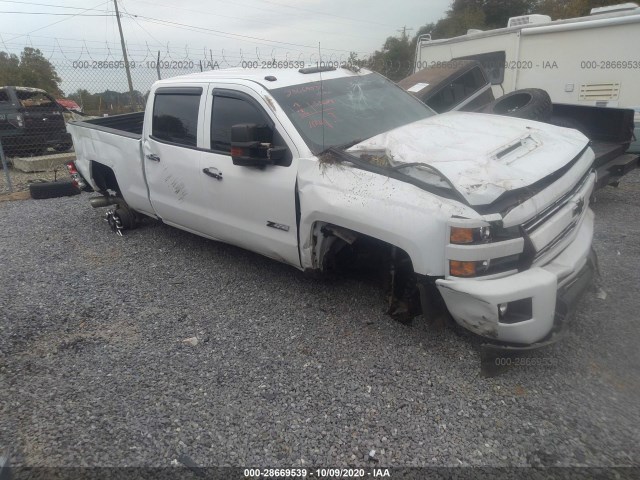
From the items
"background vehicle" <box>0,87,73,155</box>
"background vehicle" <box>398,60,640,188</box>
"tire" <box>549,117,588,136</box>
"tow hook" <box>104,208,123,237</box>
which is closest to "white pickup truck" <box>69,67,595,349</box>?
"tow hook" <box>104,208,123,237</box>

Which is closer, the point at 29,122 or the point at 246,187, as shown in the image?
the point at 246,187

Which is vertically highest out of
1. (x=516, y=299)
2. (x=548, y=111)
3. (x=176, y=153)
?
(x=548, y=111)

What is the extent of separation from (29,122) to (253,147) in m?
9.33

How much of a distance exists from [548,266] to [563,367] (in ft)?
2.03

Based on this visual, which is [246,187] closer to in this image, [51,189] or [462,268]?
[462,268]

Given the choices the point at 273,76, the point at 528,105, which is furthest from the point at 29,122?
the point at 528,105

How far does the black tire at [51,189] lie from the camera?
7.74m

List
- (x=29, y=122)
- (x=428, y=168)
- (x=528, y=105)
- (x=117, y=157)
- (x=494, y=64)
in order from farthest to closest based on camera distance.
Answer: (x=29, y=122) < (x=494, y=64) < (x=117, y=157) < (x=528, y=105) < (x=428, y=168)

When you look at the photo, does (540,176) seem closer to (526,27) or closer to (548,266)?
(548,266)

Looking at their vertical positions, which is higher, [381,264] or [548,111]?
[548,111]

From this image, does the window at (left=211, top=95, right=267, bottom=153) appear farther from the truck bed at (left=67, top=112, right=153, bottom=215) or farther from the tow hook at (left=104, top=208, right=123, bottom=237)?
the tow hook at (left=104, top=208, right=123, bottom=237)

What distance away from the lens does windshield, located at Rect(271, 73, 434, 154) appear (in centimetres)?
351

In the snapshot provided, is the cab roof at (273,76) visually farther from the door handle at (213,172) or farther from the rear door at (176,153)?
the door handle at (213,172)

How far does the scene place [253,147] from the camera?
11.1 feet
